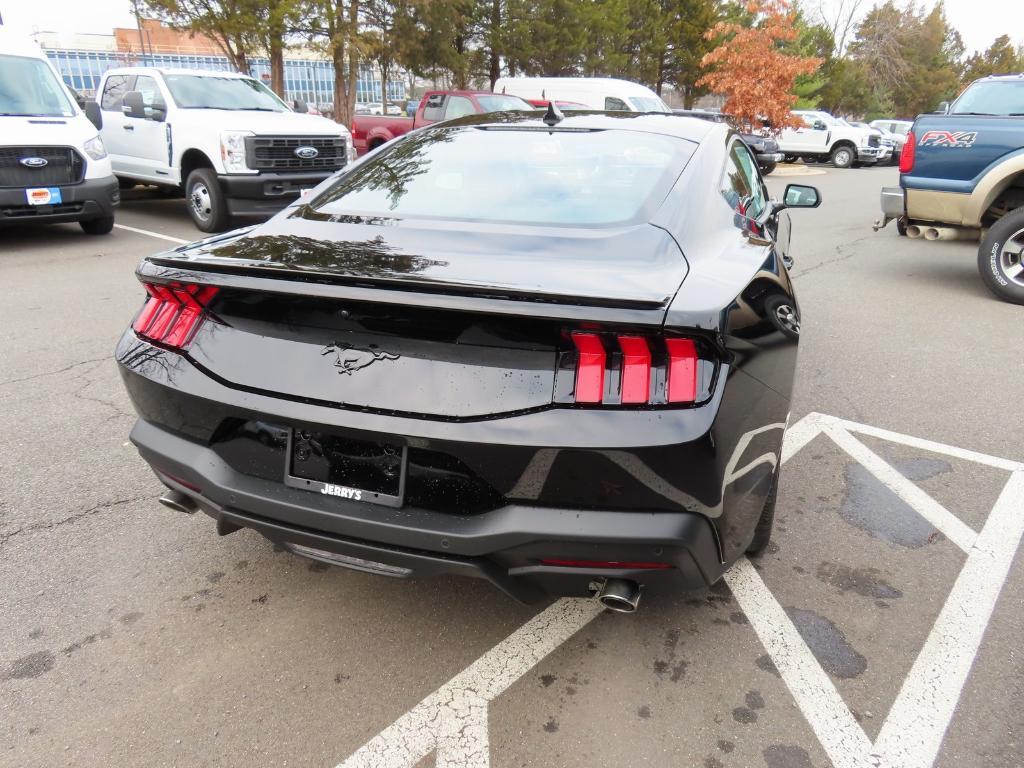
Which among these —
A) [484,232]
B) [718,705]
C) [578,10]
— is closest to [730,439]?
[718,705]

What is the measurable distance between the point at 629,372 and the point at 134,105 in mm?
9817

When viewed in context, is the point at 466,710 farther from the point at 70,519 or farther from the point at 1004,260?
the point at 1004,260

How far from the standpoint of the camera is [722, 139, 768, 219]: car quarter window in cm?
316

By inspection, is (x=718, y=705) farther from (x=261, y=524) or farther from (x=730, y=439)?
(x=261, y=524)

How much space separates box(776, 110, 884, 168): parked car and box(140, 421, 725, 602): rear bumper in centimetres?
2735

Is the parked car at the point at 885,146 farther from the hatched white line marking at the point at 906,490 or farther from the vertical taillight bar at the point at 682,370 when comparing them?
the vertical taillight bar at the point at 682,370

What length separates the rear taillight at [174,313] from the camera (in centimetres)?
229

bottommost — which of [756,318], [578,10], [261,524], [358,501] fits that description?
[261,524]

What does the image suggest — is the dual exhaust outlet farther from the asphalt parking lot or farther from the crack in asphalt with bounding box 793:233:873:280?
the crack in asphalt with bounding box 793:233:873:280

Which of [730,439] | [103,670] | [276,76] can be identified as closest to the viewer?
[730,439]

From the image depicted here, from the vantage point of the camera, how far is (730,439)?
2021 millimetres

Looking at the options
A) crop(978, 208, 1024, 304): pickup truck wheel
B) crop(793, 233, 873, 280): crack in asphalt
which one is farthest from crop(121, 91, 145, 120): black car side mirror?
crop(978, 208, 1024, 304): pickup truck wheel

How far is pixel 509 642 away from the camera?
2.51 meters

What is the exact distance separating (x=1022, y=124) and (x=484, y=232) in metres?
6.31
